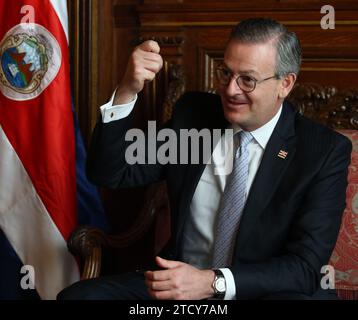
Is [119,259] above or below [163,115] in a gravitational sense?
below

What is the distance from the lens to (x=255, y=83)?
186cm

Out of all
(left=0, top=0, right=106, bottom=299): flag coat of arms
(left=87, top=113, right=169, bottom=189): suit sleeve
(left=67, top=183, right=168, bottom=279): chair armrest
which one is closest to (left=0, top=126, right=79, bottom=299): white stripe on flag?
(left=0, top=0, right=106, bottom=299): flag coat of arms

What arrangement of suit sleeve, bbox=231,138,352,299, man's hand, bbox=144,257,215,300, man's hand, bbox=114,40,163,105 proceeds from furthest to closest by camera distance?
1. man's hand, bbox=114,40,163,105
2. suit sleeve, bbox=231,138,352,299
3. man's hand, bbox=144,257,215,300

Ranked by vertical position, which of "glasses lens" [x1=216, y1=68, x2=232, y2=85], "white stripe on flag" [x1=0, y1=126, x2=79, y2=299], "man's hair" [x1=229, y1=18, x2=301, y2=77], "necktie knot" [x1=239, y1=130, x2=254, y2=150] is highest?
"man's hair" [x1=229, y1=18, x2=301, y2=77]

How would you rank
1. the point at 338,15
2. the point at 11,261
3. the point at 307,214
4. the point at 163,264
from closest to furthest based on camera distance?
1. the point at 163,264
2. the point at 307,214
3. the point at 338,15
4. the point at 11,261

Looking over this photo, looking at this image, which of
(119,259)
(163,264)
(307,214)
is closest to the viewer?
(163,264)

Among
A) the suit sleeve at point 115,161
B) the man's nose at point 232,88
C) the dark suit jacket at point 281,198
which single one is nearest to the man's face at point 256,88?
the man's nose at point 232,88

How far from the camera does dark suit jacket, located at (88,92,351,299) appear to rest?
1.71 meters

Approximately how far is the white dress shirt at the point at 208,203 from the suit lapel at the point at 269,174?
41 mm

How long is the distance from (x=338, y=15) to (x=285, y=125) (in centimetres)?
70

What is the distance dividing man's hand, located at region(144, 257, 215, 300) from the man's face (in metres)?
0.51

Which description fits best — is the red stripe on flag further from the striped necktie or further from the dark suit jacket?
the striped necktie
